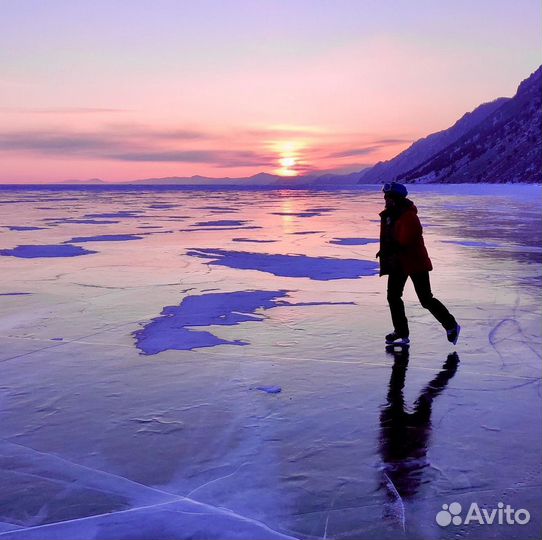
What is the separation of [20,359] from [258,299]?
3.61m

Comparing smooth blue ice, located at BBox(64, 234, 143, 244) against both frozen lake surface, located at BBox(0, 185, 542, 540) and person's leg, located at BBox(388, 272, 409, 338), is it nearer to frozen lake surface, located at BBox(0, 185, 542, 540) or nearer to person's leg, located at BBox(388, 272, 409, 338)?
frozen lake surface, located at BBox(0, 185, 542, 540)

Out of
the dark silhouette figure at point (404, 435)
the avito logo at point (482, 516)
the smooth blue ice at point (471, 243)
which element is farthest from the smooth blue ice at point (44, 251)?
the avito logo at point (482, 516)

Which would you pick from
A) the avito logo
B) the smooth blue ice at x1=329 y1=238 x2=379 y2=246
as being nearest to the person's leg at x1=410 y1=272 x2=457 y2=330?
the avito logo

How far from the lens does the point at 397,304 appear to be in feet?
20.6

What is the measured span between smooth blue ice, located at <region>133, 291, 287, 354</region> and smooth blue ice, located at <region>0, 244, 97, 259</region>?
6.33 meters

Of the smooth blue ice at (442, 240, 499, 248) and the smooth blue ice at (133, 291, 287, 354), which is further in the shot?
the smooth blue ice at (442, 240, 499, 248)

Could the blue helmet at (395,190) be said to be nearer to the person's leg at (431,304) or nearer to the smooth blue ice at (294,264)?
the person's leg at (431,304)

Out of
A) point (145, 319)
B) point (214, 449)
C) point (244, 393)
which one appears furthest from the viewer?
point (145, 319)

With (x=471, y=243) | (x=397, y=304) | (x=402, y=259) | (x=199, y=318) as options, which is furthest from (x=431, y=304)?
(x=471, y=243)

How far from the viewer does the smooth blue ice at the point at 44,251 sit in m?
13.6

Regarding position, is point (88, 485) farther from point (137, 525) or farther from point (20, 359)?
point (20, 359)

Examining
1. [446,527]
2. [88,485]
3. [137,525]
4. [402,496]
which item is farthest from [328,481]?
[88,485]

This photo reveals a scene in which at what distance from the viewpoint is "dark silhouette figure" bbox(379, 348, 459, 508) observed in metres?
3.36

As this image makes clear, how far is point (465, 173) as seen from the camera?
195 m
